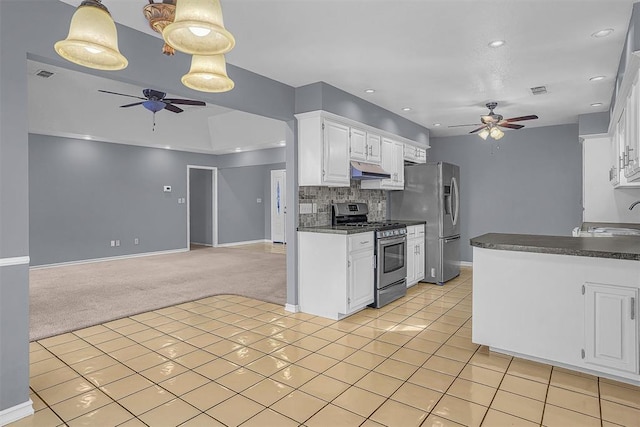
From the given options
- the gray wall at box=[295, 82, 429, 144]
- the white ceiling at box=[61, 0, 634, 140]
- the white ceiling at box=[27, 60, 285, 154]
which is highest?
the white ceiling at box=[27, 60, 285, 154]

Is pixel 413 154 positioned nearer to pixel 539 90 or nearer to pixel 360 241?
pixel 539 90

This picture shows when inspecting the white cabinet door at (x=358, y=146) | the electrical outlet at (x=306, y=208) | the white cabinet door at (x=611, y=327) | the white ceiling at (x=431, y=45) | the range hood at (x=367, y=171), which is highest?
the white ceiling at (x=431, y=45)

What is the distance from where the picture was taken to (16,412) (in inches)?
87.2

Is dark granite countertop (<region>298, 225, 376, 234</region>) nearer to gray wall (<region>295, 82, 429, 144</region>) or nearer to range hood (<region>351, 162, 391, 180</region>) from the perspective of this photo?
range hood (<region>351, 162, 391, 180</region>)

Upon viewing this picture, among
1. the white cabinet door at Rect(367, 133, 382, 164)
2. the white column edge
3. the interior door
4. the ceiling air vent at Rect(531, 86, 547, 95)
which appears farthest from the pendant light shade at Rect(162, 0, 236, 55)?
the interior door

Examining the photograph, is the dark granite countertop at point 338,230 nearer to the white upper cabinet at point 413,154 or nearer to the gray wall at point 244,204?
the white upper cabinet at point 413,154

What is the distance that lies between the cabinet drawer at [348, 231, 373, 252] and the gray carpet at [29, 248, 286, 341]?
48.7 inches

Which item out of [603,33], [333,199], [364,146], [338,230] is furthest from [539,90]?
[338,230]

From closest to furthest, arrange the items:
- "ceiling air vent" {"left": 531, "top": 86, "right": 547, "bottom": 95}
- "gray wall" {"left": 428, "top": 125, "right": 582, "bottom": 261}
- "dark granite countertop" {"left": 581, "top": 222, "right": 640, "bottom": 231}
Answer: "ceiling air vent" {"left": 531, "top": 86, "right": 547, "bottom": 95}
"dark granite countertop" {"left": 581, "top": 222, "right": 640, "bottom": 231}
"gray wall" {"left": 428, "top": 125, "right": 582, "bottom": 261}

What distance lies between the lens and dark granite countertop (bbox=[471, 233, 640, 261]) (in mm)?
2607

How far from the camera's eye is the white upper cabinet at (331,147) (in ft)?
13.9

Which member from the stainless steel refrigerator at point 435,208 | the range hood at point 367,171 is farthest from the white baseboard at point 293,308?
the stainless steel refrigerator at point 435,208

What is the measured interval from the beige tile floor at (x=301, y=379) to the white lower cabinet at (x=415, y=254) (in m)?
1.46

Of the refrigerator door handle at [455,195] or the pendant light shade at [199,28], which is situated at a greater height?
the pendant light shade at [199,28]
